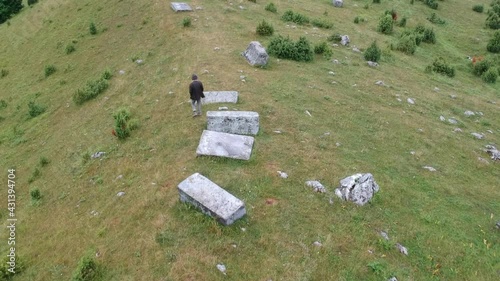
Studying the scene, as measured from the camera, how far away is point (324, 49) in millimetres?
26859

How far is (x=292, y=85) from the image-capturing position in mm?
21453

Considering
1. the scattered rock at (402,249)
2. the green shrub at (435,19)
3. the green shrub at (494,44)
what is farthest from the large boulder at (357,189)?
the green shrub at (435,19)

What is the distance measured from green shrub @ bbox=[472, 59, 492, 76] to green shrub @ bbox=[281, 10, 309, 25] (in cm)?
1457

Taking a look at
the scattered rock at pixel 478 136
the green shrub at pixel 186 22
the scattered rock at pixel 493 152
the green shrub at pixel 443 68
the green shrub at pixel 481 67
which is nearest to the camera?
the scattered rock at pixel 493 152

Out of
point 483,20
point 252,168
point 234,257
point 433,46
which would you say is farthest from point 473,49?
point 234,257

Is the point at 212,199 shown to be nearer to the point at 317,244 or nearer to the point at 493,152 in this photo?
the point at 317,244

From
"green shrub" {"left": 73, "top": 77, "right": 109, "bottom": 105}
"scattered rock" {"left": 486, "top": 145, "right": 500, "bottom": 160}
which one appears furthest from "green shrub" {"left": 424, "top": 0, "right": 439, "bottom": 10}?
"green shrub" {"left": 73, "top": 77, "right": 109, "bottom": 105}

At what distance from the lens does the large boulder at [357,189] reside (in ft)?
42.9

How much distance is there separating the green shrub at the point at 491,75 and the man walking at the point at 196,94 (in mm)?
23965

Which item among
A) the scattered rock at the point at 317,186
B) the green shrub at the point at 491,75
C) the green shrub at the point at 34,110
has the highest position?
the scattered rock at the point at 317,186

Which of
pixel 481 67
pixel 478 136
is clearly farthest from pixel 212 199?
pixel 481 67

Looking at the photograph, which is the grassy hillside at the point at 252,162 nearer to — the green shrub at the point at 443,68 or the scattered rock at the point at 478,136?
the scattered rock at the point at 478,136

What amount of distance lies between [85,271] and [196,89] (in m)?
8.88

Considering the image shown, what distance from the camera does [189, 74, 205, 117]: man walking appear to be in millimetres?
16594
